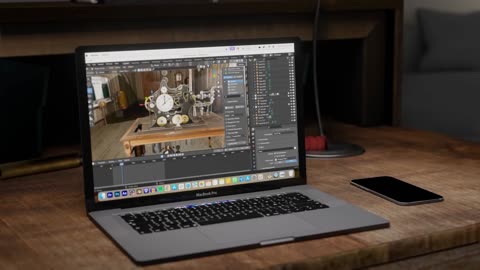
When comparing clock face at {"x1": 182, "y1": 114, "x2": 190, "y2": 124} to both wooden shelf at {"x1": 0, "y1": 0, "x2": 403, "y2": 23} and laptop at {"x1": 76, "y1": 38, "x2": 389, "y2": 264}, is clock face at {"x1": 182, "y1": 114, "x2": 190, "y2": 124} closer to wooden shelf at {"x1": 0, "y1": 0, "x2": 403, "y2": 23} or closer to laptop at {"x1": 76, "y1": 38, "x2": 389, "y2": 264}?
laptop at {"x1": 76, "y1": 38, "x2": 389, "y2": 264}

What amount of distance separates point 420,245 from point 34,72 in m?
0.91

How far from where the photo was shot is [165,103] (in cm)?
125

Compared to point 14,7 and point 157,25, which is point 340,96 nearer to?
point 157,25

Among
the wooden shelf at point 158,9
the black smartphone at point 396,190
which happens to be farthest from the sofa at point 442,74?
the black smartphone at point 396,190

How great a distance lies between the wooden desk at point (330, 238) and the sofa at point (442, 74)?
1346 millimetres

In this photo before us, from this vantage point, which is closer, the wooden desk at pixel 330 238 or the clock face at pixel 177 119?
the wooden desk at pixel 330 238

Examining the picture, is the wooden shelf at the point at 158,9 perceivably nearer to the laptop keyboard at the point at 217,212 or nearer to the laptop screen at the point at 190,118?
the laptop screen at the point at 190,118

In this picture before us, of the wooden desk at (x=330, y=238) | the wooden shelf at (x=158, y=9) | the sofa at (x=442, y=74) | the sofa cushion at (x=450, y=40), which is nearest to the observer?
the wooden desk at (x=330, y=238)

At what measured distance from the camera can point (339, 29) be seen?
1863 mm

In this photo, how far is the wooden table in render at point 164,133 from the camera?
123 centimetres

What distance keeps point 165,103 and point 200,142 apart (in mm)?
90

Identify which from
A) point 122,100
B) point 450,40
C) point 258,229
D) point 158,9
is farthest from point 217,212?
point 450,40

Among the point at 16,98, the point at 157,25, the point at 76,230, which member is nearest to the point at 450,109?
the point at 157,25

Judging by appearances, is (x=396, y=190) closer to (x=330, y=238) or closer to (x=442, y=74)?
(x=330, y=238)
